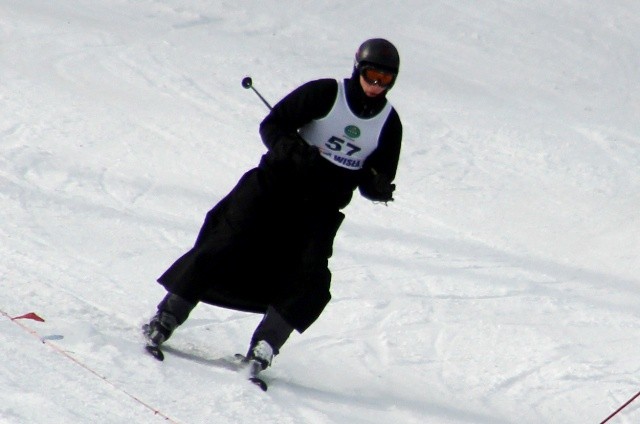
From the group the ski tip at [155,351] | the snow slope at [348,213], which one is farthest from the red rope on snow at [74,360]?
the ski tip at [155,351]

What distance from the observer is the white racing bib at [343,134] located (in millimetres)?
5246

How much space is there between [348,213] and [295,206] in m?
3.21

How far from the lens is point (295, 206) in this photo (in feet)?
17.4

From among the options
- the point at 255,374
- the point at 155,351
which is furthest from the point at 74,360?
the point at 255,374

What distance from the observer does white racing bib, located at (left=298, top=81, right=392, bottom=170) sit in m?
5.25

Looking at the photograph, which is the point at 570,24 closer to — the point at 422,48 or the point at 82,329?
the point at 422,48

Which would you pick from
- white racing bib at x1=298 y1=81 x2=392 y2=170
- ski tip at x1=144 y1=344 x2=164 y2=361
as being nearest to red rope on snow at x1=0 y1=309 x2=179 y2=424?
ski tip at x1=144 y1=344 x2=164 y2=361

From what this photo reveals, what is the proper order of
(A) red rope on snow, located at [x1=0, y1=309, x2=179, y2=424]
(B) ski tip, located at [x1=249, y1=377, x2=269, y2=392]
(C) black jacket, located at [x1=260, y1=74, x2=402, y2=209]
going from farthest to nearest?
(C) black jacket, located at [x1=260, y1=74, x2=402, y2=209]
(B) ski tip, located at [x1=249, y1=377, x2=269, y2=392]
(A) red rope on snow, located at [x1=0, y1=309, x2=179, y2=424]

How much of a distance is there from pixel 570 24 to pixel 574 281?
7.37 meters

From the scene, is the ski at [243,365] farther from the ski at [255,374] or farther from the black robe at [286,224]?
the black robe at [286,224]

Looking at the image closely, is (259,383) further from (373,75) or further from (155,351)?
(373,75)

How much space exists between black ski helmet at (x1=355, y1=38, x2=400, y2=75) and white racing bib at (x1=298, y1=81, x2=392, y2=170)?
19 cm

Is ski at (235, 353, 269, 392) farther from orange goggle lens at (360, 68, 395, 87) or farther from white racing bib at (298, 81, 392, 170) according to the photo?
orange goggle lens at (360, 68, 395, 87)

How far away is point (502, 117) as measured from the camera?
11.3 m
